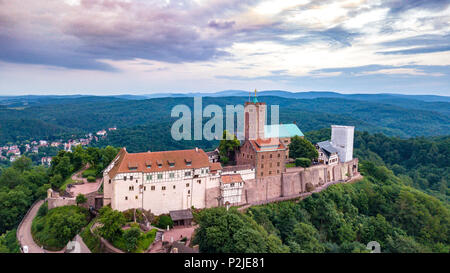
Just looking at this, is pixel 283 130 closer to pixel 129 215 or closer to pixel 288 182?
pixel 288 182

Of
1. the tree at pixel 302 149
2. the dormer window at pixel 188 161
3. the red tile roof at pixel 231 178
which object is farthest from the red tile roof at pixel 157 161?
the tree at pixel 302 149

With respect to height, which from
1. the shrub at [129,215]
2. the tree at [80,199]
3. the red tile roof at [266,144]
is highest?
the red tile roof at [266,144]

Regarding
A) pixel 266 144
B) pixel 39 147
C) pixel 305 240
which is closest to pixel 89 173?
pixel 266 144

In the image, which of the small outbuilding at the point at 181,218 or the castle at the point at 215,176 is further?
the small outbuilding at the point at 181,218

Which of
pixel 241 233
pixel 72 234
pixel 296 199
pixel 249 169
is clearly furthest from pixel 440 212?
pixel 72 234

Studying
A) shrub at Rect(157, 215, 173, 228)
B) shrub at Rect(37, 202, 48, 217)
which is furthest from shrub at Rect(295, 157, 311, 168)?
shrub at Rect(37, 202, 48, 217)

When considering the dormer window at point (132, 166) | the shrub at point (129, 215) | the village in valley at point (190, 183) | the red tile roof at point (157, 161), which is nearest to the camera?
the shrub at point (129, 215)

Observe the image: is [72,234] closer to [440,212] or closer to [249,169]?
[249,169]

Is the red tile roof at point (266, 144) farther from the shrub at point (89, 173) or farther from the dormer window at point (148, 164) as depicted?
the shrub at point (89, 173)
